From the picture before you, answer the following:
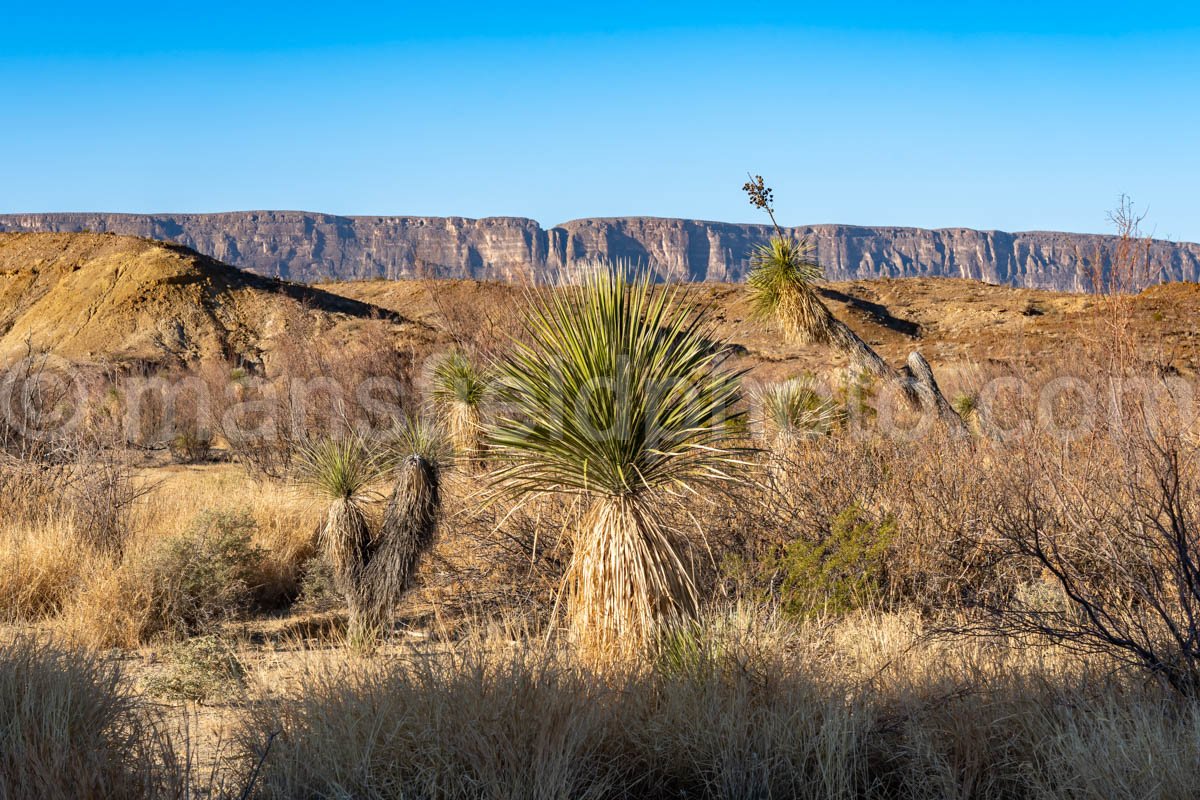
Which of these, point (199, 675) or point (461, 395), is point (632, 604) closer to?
point (199, 675)

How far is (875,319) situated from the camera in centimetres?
5038

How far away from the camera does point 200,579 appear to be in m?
8.80

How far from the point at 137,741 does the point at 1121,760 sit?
408 centimetres

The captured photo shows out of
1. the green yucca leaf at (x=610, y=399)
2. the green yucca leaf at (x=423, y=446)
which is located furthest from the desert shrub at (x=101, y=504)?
the green yucca leaf at (x=610, y=399)

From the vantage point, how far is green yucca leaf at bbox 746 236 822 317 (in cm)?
1349

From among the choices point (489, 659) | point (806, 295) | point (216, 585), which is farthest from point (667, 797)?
point (806, 295)

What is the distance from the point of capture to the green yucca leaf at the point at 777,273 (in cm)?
1349

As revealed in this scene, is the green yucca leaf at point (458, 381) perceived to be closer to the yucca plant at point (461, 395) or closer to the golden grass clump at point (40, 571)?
the yucca plant at point (461, 395)

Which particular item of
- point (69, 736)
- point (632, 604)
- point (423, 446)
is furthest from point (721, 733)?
point (423, 446)

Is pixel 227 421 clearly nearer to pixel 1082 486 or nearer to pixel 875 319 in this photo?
pixel 1082 486

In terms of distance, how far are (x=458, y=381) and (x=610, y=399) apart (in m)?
6.87

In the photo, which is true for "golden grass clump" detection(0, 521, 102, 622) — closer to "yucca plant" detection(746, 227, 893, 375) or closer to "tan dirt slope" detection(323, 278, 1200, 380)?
"tan dirt slope" detection(323, 278, 1200, 380)

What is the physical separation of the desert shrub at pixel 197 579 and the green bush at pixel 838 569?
464cm

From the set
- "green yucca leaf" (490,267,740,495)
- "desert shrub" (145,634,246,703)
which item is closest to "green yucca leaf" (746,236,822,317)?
"green yucca leaf" (490,267,740,495)
